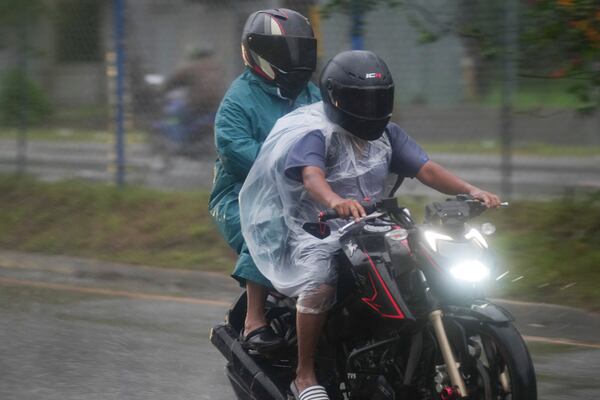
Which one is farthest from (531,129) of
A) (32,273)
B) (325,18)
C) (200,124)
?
(32,273)

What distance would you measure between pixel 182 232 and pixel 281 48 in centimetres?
509

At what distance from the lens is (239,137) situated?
511cm

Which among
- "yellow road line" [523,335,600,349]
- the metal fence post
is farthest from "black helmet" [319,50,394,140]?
the metal fence post

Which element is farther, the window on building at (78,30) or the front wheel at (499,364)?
the window on building at (78,30)

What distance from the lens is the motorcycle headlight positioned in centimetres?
415

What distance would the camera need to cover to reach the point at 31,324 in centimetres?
743

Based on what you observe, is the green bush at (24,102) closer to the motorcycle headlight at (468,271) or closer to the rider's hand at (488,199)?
the rider's hand at (488,199)

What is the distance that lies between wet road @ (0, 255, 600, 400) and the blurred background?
0.07 feet

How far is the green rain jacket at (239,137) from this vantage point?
16.6 ft

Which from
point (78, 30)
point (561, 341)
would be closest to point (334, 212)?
point (561, 341)

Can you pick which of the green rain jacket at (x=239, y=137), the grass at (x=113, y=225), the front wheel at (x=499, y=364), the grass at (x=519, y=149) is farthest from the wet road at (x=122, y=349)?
the grass at (x=519, y=149)

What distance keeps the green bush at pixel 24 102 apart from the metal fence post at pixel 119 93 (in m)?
1.07

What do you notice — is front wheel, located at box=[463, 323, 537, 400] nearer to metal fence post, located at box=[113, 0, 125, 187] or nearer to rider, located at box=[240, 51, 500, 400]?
rider, located at box=[240, 51, 500, 400]

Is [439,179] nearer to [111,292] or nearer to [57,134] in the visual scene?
[111,292]
